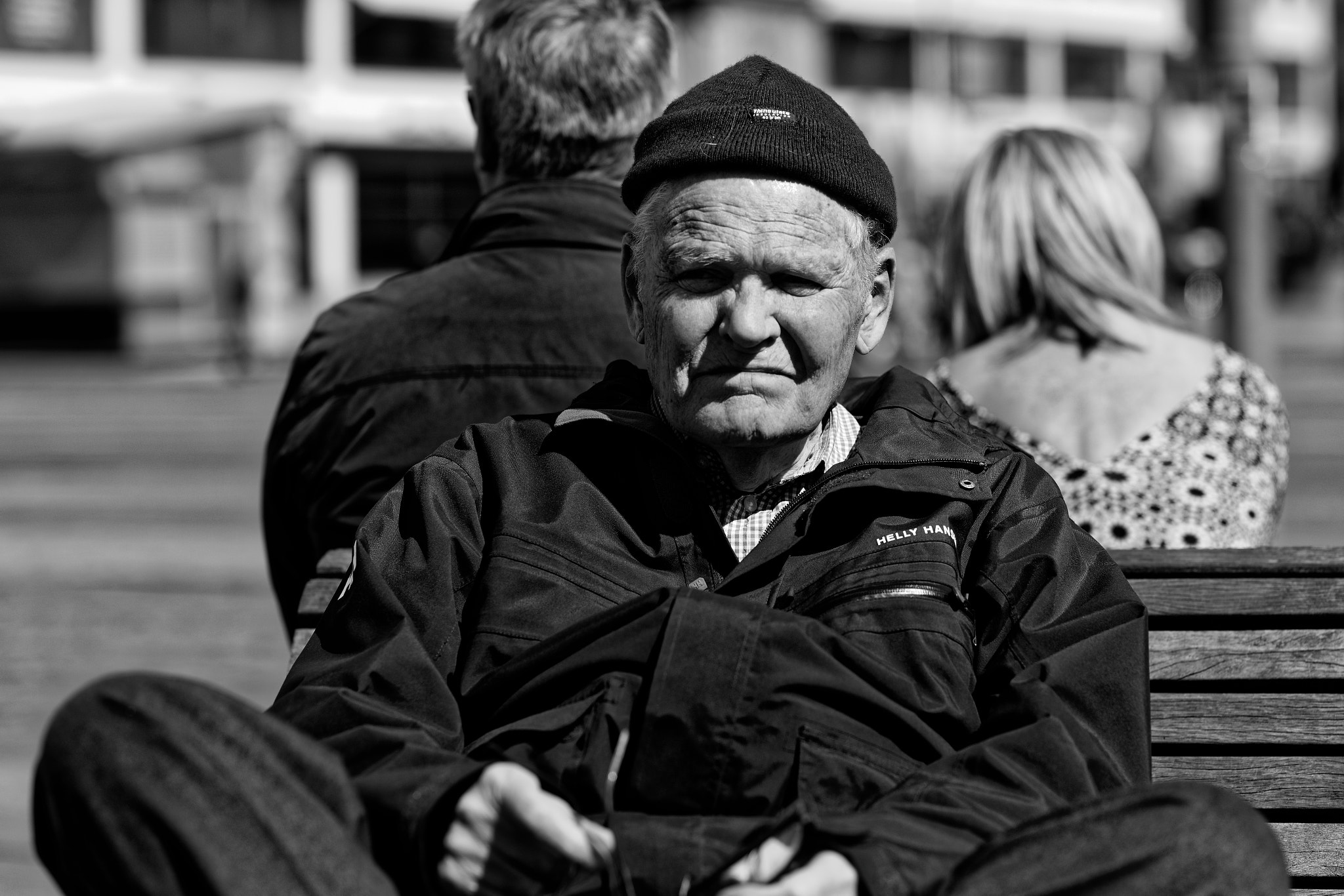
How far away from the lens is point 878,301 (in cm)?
294

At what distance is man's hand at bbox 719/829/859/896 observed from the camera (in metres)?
2.08

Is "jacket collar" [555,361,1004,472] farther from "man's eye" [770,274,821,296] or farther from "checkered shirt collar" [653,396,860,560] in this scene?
"man's eye" [770,274,821,296]

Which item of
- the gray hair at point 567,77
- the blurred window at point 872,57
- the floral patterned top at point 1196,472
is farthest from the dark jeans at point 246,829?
the blurred window at point 872,57

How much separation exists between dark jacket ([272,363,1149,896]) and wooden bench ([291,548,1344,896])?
1.42 feet

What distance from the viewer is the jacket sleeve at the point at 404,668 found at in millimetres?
2291

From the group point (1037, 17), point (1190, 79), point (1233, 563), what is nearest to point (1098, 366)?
point (1233, 563)

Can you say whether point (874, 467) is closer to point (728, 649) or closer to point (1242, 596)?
point (728, 649)

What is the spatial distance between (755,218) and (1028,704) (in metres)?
0.81

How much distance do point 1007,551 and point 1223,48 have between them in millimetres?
5145

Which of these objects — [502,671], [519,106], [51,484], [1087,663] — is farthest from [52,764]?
[51,484]

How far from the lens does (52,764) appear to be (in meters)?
2.07

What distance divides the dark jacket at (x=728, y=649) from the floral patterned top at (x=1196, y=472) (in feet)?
3.46

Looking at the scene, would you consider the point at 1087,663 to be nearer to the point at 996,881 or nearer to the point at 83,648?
the point at 996,881

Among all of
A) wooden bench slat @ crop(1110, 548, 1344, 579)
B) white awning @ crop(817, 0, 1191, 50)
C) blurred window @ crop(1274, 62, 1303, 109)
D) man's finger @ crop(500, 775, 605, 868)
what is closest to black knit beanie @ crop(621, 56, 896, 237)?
wooden bench slat @ crop(1110, 548, 1344, 579)
